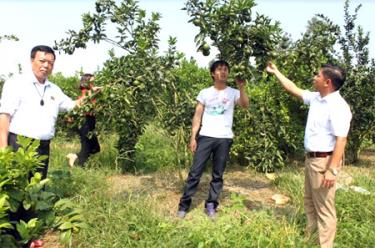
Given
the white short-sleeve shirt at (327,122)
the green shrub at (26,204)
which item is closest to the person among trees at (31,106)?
the green shrub at (26,204)

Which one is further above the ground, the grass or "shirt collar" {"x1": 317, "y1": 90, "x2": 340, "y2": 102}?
"shirt collar" {"x1": 317, "y1": 90, "x2": 340, "y2": 102}

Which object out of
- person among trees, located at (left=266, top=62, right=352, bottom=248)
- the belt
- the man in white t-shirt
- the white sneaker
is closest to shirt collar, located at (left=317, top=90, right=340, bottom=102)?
person among trees, located at (left=266, top=62, right=352, bottom=248)

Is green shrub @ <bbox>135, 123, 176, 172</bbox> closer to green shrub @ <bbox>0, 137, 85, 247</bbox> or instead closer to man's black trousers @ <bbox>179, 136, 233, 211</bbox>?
man's black trousers @ <bbox>179, 136, 233, 211</bbox>

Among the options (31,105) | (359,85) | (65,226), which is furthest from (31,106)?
(359,85)

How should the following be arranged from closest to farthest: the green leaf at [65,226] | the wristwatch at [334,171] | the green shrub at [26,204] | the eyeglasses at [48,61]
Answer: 1. the green shrub at [26,204]
2. the wristwatch at [334,171]
3. the eyeglasses at [48,61]
4. the green leaf at [65,226]

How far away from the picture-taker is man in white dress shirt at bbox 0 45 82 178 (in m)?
3.99

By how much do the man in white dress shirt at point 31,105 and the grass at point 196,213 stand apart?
1.03 meters

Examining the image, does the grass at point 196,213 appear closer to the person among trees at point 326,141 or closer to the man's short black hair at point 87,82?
the person among trees at point 326,141

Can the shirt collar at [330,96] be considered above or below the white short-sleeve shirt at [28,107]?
above

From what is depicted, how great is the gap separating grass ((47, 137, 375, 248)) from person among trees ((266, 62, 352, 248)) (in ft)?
1.13

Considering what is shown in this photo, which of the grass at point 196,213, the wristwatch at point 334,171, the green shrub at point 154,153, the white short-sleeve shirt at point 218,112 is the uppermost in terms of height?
the white short-sleeve shirt at point 218,112

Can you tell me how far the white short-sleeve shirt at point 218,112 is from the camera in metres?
4.84

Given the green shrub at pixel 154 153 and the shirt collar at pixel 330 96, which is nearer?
the shirt collar at pixel 330 96

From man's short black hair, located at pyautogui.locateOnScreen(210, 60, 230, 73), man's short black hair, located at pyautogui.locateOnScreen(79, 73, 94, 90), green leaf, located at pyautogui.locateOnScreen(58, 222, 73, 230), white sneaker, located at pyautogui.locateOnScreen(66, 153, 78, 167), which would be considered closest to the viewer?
green leaf, located at pyautogui.locateOnScreen(58, 222, 73, 230)
